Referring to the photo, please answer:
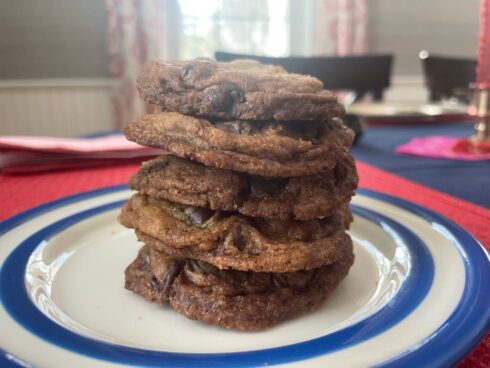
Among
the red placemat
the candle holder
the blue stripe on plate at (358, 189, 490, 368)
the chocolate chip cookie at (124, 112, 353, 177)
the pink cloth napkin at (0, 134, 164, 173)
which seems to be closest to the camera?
the blue stripe on plate at (358, 189, 490, 368)

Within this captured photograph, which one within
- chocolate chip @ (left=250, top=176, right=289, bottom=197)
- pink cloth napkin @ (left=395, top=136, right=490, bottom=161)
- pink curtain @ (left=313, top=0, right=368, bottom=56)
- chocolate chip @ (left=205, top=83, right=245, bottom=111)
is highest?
pink curtain @ (left=313, top=0, right=368, bottom=56)

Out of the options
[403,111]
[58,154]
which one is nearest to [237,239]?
[58,154]

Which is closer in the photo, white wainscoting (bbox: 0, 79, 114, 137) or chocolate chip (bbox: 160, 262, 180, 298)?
chocolate chip (bbox: 160, 262, 180, 298)

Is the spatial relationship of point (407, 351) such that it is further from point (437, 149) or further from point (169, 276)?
point (437, 149)

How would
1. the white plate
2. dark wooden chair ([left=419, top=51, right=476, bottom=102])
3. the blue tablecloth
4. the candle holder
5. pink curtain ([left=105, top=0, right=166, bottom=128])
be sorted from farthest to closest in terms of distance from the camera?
pink curtain ([left=105, top=0, right=166, bottom=128]) → dark wooden chair ([left=419, top=51, right=476, bottom=102]) → the white plate → the candle holder → the blue tablecloth

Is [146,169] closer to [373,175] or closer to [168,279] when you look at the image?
[168,279]

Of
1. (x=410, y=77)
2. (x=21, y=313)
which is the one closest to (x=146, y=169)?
(x=21, y=313)

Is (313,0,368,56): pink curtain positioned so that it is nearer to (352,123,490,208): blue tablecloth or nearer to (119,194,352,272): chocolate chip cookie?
(352,123,490,208): blue tablecloth

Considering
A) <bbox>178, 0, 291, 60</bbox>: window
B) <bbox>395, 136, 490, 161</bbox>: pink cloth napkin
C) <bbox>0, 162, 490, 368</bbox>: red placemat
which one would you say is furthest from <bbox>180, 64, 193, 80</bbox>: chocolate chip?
<bbox>178, 0, 291, 60</bbox>: window

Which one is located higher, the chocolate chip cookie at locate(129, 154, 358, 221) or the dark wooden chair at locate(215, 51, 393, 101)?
the dark wooden chair at locate(215, 51, 393, 101)
